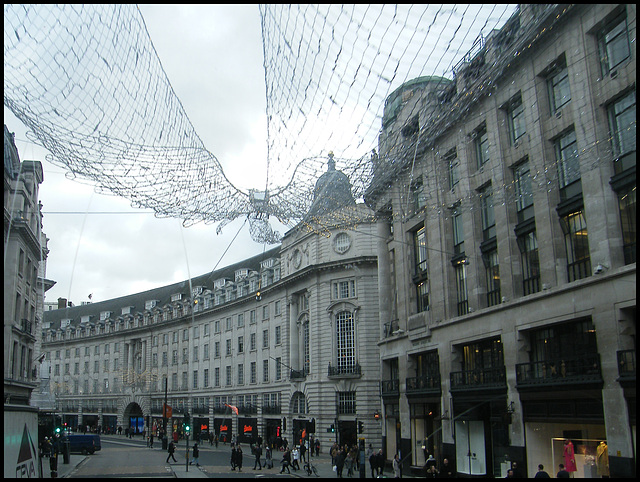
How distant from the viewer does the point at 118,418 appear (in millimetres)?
99750

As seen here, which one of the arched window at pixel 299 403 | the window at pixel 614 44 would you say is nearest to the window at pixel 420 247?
the window at pixel 614 44

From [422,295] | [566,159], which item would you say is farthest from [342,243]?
[566,159]

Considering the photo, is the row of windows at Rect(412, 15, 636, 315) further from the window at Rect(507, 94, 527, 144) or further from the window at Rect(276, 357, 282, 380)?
the window at Rect(276, 357, 282, 380)

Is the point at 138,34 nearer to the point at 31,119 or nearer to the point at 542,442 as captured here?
the point at 31,119

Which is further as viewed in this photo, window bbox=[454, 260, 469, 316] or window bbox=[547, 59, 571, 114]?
window bbox=[454, 260, 469, 316]

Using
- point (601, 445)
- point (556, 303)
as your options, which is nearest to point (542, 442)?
point (601, 445)

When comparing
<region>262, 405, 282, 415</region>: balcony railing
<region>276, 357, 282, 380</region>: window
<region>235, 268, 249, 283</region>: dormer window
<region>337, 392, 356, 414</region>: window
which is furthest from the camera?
<region>235, 268, 249, 283</region>: dormer window

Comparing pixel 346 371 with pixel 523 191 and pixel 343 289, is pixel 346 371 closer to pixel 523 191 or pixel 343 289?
pixel 343 289

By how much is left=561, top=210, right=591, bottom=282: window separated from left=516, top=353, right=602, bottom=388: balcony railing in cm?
295

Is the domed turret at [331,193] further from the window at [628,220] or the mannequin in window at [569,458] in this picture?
the mannequin in window at [569,458]

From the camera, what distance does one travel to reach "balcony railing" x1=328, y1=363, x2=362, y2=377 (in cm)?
5369

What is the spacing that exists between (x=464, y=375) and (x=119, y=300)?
102 metres

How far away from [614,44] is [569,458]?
14.1 meters

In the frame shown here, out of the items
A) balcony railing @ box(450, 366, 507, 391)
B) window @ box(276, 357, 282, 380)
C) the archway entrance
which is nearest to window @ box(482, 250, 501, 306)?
balcony railing @ box(450, 366, 507, 391)
